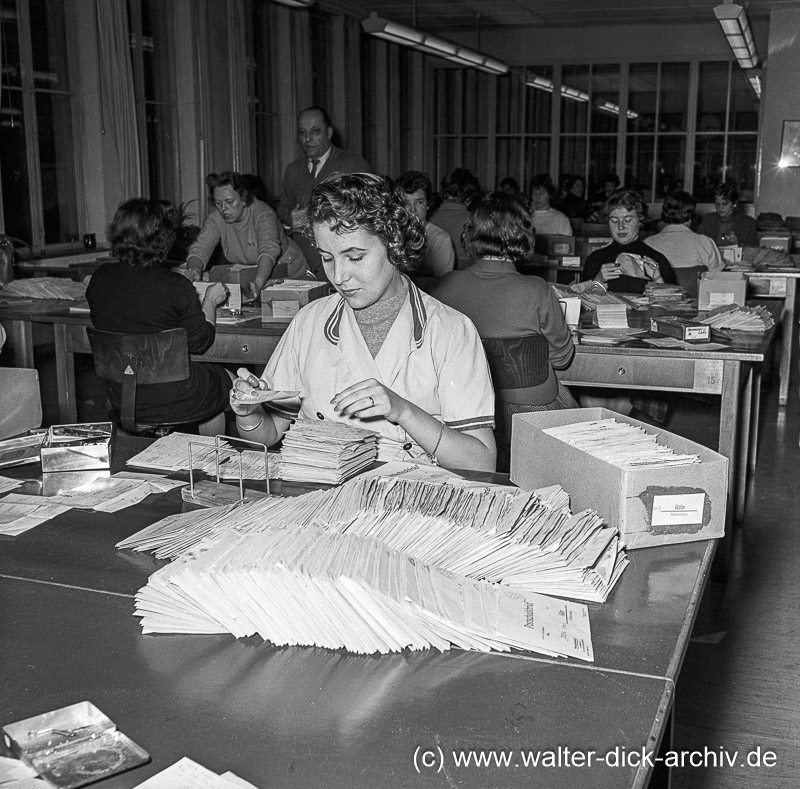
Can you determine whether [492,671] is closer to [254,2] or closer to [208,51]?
[208,51]

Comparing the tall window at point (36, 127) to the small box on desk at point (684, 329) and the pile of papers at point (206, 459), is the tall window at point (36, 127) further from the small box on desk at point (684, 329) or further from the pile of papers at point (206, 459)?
the pile of papers at point (206, 459)

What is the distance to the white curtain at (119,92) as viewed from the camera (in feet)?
27.1

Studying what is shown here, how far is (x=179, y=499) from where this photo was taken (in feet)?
6.77

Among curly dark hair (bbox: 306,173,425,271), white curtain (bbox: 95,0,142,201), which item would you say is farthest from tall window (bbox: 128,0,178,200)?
curly dark hair (bbox: 306,173,425,271)

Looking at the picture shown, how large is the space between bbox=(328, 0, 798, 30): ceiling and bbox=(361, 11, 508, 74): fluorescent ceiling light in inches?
27.6

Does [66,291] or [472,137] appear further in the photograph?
[472,137]

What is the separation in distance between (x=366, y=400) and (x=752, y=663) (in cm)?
160

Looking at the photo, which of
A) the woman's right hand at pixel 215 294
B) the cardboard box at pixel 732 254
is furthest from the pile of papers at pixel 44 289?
the cardboard box at pixel 732 254

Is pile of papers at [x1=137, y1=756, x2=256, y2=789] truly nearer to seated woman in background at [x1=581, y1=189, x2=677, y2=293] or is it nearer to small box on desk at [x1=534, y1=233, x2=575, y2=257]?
seated woman in background at [x1=581, y1=189, x2=677, y2=293]

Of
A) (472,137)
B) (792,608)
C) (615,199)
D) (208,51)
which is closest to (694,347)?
(792,608)

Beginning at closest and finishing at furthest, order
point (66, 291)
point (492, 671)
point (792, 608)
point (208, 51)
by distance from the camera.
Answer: point (492, 671)
point (792, 608)
point (66, 291)
point (208, 51)

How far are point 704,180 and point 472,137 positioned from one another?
375 cm

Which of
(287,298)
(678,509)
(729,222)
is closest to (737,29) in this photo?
(729,222)

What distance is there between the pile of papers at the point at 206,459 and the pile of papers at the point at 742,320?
2581 millimetres
